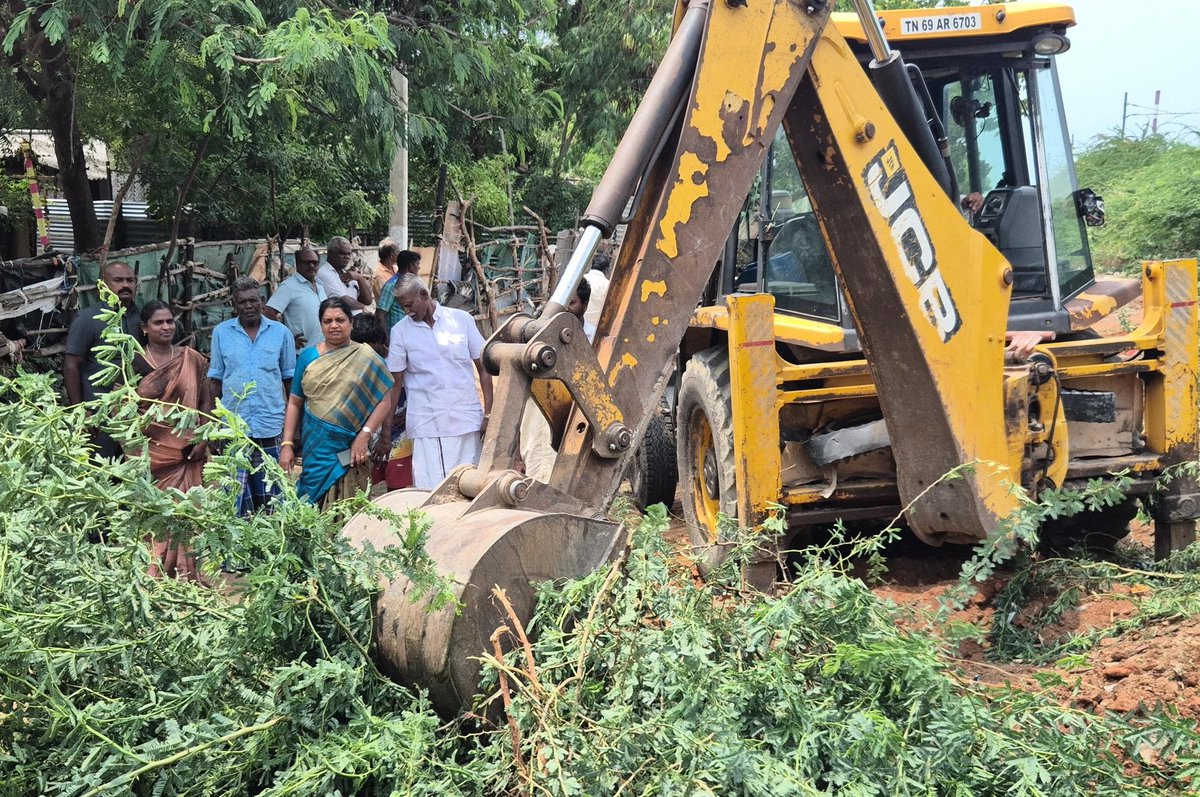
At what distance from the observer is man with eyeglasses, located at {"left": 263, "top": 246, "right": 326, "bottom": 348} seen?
8.23 m

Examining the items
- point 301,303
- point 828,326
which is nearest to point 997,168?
point 828,326

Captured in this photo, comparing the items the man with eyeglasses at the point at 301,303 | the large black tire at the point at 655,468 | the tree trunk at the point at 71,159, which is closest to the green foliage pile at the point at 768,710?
the large black tire at the point at 655,468

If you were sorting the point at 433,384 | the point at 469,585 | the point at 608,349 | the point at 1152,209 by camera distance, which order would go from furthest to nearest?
the point at 1152,209 → the point at 433,384 → the point at 608,349 → the point at 469,585

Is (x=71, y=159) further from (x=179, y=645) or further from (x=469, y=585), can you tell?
(x=469, y=585)

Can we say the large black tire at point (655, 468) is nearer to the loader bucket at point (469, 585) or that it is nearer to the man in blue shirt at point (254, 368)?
the man in blue shirt at point (254, 368)

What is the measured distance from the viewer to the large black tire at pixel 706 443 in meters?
5.26

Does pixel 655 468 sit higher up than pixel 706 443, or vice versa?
pixel 706 443

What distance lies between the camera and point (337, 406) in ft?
18.8

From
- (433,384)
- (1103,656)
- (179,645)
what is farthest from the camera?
(433,384)

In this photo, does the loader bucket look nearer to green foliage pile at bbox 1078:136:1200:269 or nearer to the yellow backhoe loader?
the yellow backhoe loader

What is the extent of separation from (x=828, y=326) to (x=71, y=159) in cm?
730

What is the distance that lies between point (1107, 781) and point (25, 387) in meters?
3.15

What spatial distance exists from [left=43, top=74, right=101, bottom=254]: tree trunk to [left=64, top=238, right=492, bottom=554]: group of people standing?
3150 millimetres

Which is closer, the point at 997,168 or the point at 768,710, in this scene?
the point at 768,710
